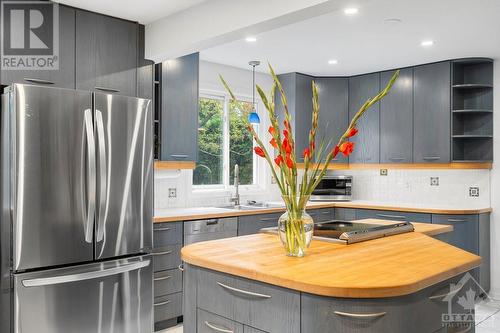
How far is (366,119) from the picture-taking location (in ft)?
17.9

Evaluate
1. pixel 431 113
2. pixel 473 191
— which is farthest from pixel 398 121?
pixel 473 191

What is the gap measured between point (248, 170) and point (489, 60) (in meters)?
2.88

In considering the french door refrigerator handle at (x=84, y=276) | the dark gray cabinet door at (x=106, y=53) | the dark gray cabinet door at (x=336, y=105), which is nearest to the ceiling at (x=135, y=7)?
the dark gray cabinet door at (x=106, y=53)

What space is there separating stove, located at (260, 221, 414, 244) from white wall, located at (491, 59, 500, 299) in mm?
2411

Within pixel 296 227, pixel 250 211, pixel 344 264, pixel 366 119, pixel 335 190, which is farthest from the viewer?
pixel 335 190

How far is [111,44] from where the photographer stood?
3.34 metres

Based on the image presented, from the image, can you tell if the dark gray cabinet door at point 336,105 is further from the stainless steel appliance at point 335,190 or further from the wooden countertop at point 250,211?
the wooden countertop at point 250,211

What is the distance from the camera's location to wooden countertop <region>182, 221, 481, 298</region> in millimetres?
1574

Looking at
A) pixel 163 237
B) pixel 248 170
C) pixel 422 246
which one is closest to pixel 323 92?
pixel 248 170

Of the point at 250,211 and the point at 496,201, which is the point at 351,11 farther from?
the point at 496,201

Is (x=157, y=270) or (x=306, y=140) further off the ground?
(x=306, y=140)

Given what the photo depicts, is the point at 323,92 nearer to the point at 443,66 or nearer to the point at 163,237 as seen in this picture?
the point at 443,66

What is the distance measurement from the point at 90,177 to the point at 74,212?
24 cm

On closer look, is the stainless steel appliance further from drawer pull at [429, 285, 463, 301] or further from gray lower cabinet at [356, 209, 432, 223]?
drawer pull at [429, 285, 463, 301]
